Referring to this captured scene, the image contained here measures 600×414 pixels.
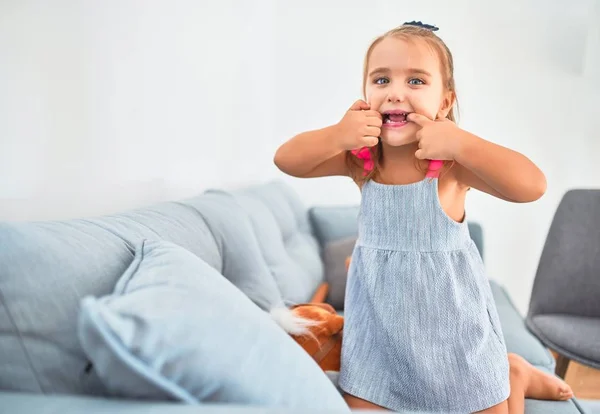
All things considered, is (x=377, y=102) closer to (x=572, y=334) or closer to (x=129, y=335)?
(x=129, y=335)

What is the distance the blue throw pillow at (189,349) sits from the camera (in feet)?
2.04

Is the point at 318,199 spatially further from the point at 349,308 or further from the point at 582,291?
the point at 349,308

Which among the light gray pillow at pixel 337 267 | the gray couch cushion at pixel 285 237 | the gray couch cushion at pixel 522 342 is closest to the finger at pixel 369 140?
the gray couch cushion at pixel 285 237

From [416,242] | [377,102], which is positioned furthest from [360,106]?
[416,242]

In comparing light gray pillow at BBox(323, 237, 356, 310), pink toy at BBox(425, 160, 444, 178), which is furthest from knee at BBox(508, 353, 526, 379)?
light gray pillow at BBox(323, 237, 356, 310)

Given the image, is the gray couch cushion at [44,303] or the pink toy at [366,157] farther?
the pink toy at [366,157]

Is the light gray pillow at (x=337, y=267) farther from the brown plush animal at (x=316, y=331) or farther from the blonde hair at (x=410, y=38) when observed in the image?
the blonde hair at (x=410, y=38)

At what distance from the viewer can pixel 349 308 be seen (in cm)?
113

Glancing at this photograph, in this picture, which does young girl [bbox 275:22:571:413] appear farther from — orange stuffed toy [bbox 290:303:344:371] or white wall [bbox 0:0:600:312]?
white wall [bbox 0:0:600:312]

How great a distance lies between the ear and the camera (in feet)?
3.71

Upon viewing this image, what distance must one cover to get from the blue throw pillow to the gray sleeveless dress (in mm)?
289

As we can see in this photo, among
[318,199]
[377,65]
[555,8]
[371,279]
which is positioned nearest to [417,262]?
[371,279]

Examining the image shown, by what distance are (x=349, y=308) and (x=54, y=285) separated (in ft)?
1.86

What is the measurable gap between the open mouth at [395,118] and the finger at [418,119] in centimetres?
2
